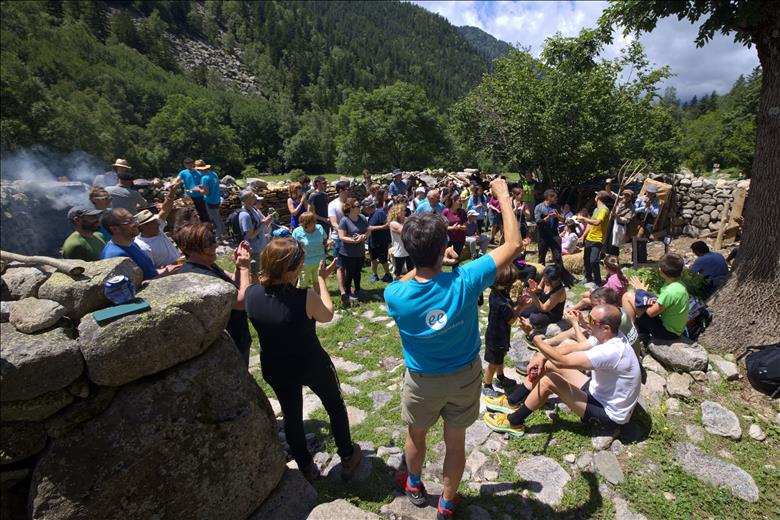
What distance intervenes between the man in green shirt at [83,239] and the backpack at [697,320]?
7525 millimetres

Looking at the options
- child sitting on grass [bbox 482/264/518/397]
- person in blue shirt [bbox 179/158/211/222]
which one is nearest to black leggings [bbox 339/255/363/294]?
child sitting on grass [bbox 482/264/518/397]

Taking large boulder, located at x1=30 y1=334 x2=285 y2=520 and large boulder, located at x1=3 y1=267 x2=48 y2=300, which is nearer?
large boulder, located at x1=30 y1=334 x2=285 y2=520

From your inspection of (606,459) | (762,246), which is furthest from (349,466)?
(762,246)

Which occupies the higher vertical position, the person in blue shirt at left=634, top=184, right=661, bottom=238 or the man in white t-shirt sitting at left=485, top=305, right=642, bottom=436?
the person in blue shirt at left=634, top=184, right=661, bottom=238

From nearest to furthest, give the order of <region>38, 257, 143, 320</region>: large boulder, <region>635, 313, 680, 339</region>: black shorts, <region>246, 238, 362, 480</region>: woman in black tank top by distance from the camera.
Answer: <region>38, 257, 143, 320</region>: large boulder → <region>246, 238, 362, 480</region>: woman in black tank top → <region>635, 313, 680, 339</region>: black shorts

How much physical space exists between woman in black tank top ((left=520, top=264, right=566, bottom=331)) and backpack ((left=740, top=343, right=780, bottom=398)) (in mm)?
2166

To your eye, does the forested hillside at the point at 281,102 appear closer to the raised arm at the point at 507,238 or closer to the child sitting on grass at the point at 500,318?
the child sitting on grass at the point at 500,318

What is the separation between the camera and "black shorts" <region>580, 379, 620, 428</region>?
11.9ft

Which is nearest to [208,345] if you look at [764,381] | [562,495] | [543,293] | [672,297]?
[562,495]

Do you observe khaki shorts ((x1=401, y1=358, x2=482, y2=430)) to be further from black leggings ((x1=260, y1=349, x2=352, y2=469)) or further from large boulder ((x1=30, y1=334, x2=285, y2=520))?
large boulder ((x1=30, y1=334, x2=285, y2=520))

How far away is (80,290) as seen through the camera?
7.57 ft

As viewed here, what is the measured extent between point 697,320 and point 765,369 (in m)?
1.03

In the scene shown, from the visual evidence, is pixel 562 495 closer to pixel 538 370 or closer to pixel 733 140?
pixel 538 370

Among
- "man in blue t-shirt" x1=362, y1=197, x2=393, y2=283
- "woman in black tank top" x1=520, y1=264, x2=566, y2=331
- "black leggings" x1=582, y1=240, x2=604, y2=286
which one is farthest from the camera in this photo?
"man in blue t-shirt" x1=362, y1=197, x2=393, y2=283
